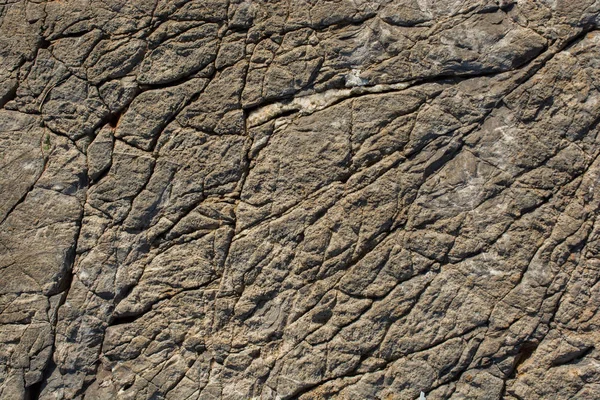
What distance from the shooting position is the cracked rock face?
10.0 ft

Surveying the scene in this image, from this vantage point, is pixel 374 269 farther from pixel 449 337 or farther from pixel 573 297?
pixel 573 297

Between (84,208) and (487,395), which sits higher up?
(84,208)

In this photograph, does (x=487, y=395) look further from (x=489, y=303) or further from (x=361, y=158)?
(x=361, y=158)

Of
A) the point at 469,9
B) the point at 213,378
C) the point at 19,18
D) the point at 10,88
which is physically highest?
the point at 469,9

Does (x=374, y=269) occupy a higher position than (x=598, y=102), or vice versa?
(x=598, y=102)

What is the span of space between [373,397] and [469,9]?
2.10 m

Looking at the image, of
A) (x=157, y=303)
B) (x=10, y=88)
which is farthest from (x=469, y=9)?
(x=10, y=88)

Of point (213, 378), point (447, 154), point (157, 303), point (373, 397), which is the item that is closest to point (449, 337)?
point (373, 397)

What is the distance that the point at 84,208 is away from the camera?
330cm

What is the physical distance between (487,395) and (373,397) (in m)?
0.59

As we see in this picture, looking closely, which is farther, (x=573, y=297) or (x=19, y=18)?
(x=19, y=18)

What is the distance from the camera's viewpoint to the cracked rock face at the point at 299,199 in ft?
10.0

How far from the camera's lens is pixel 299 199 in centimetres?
319

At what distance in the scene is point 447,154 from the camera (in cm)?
312
